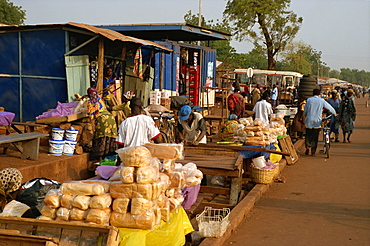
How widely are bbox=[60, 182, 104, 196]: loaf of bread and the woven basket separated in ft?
17.7

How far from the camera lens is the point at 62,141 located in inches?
364

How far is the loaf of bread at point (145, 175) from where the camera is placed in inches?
162

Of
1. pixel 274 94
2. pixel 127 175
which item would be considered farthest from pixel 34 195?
pixel 274 94

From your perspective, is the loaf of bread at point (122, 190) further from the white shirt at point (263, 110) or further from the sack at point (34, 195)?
the white shirt at point (263, 110)

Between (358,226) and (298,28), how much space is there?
115 feet

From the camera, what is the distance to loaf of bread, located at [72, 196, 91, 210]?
400 cm

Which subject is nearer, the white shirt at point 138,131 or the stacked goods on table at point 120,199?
the stacked goods on table at point 120,199

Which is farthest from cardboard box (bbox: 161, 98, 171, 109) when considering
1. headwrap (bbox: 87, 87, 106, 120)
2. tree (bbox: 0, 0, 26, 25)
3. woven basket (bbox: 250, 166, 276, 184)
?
tree (bbox: 0, 0, 26, 25)

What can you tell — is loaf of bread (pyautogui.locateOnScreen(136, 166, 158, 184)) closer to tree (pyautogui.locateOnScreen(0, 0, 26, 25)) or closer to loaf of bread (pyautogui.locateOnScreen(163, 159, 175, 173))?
loaf of bread (pyautogui.locateOnScreen(163, 159, 175, 173))

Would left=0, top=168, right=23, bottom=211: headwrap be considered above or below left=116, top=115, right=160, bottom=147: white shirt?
below

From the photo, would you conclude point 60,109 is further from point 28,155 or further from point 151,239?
point 151,239

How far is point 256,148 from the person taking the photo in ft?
27.6

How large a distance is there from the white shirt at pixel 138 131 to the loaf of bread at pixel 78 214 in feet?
6.81

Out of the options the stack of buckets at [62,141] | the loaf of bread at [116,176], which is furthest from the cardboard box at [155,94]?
the loaf of bread at [116,176]
